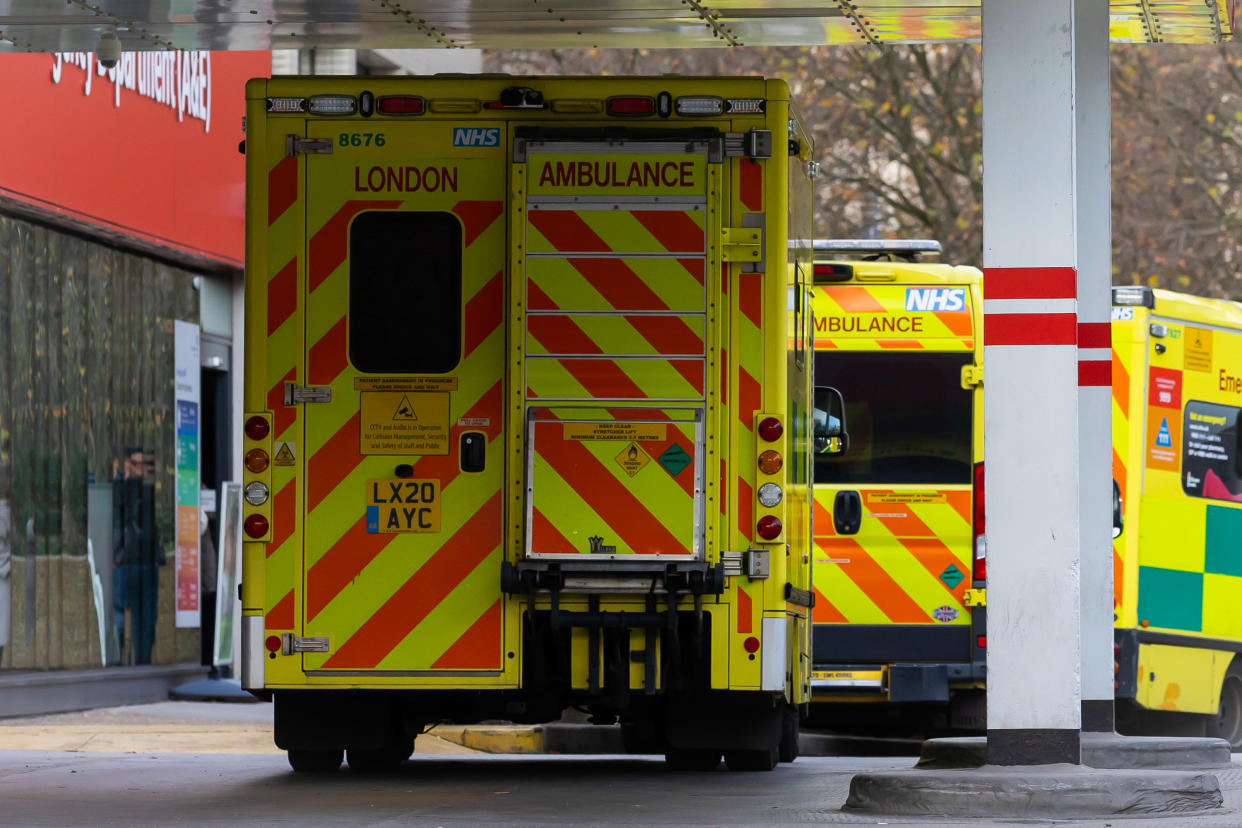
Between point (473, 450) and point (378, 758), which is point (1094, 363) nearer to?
point (473, 450)

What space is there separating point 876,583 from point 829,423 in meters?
1.86

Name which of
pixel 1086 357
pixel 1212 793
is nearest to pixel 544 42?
pixel 1086 357

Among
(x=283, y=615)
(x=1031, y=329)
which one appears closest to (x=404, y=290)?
(x=283, y=615)

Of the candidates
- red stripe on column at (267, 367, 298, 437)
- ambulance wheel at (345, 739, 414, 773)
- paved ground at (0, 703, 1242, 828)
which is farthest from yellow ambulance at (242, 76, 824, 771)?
ambulance wheel at (345, 739, 414, 773)

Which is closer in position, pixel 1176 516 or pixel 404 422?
pixel 404 422

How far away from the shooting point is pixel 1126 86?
2748 cm

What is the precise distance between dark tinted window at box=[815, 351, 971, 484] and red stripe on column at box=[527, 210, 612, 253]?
3.83m

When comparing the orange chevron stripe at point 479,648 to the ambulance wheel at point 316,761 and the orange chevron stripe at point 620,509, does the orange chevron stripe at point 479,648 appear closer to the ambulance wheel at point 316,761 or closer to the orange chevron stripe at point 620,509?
the orange chevron stripe at point 620,509

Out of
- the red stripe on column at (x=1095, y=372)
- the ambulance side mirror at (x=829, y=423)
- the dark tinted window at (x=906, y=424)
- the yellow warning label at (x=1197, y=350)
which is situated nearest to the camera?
the red stripe on column at (x=1095, y=372)

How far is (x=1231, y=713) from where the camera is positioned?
14.8 meters

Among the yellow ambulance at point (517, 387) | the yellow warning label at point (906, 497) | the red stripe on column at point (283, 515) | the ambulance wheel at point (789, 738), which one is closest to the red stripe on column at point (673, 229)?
the yellow ambulance at point (517, 387)

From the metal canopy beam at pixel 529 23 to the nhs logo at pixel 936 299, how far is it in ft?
4.66

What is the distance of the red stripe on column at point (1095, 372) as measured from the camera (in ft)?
36.2

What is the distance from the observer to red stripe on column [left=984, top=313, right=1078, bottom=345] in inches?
343
